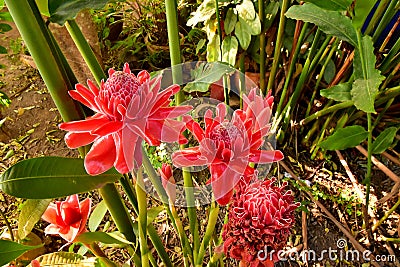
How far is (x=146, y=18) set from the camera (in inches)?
51.9

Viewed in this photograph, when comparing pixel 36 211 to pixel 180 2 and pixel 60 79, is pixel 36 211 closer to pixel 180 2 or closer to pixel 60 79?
pixel 60 79

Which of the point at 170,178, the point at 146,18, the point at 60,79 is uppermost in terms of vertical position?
the point at 60,79

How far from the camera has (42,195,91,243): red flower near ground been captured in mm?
391

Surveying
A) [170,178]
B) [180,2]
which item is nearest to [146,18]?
[180,2]

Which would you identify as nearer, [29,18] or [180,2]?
[29,18]

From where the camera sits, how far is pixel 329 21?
567 millimetres

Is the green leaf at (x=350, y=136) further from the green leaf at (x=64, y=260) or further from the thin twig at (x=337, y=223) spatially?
the green leaf at (x=64, y=260)

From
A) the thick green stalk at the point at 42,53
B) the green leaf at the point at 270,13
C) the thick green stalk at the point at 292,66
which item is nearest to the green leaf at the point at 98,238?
the thick green stalk at the point at 42,53

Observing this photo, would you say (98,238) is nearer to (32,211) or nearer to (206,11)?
(32,211)

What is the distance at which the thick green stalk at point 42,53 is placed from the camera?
0.31m

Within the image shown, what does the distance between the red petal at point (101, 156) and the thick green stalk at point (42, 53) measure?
0.28 ft

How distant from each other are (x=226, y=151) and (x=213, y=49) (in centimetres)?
66

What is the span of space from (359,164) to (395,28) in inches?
Result: 12.3

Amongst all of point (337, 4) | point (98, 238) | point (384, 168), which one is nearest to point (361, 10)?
point (337, 4)
